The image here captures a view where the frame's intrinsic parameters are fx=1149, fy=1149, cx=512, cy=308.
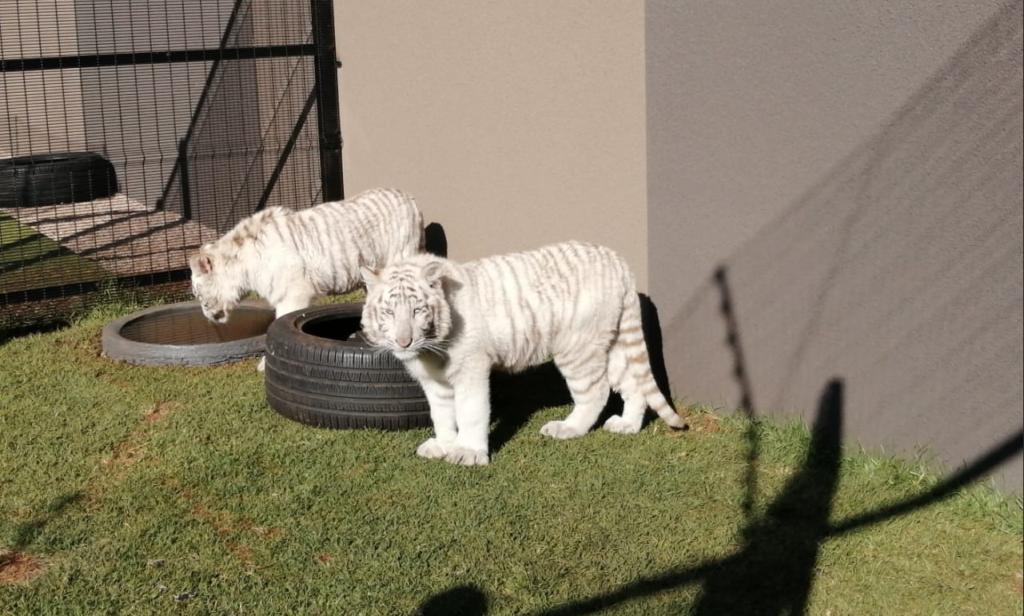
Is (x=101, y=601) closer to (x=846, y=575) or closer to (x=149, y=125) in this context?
(x=846, y=575)

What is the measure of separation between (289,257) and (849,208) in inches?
132

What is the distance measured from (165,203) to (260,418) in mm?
4649

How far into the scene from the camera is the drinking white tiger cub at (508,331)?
5.04 meters

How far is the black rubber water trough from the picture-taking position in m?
6.83

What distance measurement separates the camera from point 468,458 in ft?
17.1

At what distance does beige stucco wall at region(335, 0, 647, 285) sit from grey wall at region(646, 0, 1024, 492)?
0.27m

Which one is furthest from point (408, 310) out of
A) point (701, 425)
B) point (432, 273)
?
point (701, 425)

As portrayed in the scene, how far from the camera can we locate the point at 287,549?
4.48 metres

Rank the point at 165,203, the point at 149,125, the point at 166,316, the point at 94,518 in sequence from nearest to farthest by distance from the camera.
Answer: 1. the point at 94,518
2. the point at 166,316
3. the point at 149,125
4. the point at 165,203

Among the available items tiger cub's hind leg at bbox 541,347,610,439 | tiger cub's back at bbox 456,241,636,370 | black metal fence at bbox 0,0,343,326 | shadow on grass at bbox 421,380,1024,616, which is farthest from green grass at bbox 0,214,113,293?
shadow on grass at bbox 421,380,1024,616

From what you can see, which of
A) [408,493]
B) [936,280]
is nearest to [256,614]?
[408,493]

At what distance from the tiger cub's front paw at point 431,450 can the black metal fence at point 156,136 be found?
3.66 m

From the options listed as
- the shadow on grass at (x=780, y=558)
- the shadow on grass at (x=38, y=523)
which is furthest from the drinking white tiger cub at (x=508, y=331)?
the shadow on grass at (x=38, y=523)

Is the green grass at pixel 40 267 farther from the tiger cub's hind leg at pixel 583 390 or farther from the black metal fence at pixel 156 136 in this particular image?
the tiger cub's hind leg at pixel 583 390
